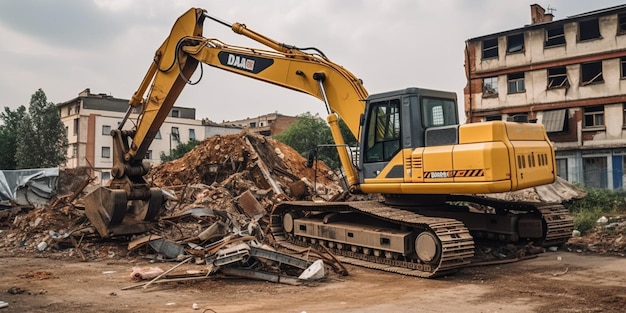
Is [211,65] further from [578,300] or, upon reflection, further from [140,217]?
[578,300]

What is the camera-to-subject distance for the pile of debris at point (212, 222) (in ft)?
29.8

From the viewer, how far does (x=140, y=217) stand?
1252 centimetres

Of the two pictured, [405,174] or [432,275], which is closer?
[432,275]

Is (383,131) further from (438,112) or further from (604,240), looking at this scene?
(604,240)

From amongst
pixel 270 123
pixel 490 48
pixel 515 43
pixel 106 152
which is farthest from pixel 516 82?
pixel 270 123

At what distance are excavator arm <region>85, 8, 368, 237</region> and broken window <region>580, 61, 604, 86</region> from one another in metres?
22.0

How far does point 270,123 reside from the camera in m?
72.3

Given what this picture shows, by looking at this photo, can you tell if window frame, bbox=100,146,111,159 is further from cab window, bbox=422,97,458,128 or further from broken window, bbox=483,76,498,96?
cab window, bbox=422,97,458,128

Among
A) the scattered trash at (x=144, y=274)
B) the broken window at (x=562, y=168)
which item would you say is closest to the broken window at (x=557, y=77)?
the broken window at (x=562, y=168)

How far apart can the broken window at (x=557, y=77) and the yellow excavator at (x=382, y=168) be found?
64.3ft

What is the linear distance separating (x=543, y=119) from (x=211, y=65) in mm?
22812

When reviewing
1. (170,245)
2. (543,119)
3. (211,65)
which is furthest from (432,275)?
(543,119)

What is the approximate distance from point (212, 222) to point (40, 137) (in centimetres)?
3424

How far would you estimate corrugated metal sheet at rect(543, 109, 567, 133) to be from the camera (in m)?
28.8
